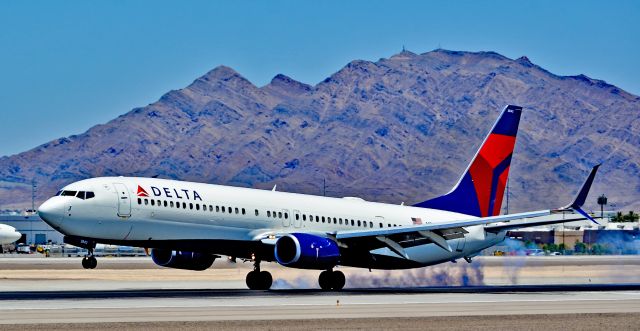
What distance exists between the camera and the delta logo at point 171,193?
2340 inches

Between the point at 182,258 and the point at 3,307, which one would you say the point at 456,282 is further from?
the point at 3,307

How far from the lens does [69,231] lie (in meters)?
57.6

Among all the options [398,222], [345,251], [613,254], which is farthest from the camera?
[613,254]

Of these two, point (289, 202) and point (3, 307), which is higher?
point (289, 202)

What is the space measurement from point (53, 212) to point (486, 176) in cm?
2852

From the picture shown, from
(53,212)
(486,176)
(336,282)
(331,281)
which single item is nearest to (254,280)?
(331,281)

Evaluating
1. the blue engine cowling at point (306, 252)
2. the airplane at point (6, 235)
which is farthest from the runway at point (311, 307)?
the airplane at point (6, 235)

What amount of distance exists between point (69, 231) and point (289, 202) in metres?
13.1

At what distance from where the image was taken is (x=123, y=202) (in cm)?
5862

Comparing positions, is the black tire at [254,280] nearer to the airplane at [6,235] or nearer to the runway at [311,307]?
the runway at [311,307]

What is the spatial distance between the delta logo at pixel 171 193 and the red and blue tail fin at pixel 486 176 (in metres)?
18.6

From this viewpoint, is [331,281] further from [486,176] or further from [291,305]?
[486,176]

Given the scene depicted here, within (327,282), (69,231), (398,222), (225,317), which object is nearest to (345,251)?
(327,282)

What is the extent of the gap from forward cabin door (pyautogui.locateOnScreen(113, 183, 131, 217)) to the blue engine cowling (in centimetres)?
774
